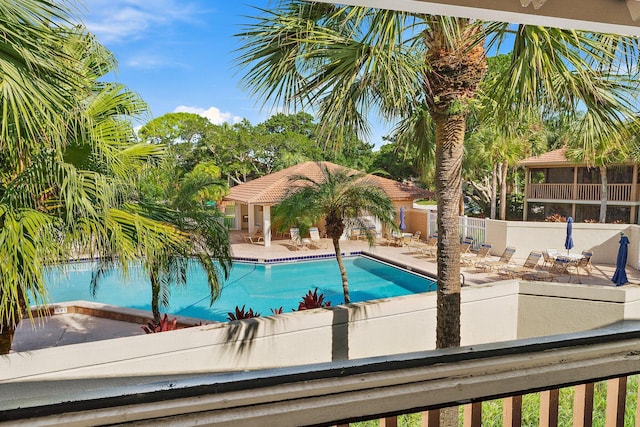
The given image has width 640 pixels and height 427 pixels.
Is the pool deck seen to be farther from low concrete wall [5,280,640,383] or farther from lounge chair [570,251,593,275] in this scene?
low concrete wall [5,280,640,383]

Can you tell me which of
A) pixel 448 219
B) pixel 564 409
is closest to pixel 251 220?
pixel 448 219

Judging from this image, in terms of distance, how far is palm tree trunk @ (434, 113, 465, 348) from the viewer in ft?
19.9

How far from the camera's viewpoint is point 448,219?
6.18 meters

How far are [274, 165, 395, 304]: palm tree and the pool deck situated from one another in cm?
399

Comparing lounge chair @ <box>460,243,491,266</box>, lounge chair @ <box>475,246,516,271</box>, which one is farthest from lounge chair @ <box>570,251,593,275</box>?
lounge chair @ <box>460,243,491,266</box>

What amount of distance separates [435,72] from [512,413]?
18.0ft

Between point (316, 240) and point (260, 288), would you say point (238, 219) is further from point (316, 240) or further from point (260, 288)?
point (260, 288)

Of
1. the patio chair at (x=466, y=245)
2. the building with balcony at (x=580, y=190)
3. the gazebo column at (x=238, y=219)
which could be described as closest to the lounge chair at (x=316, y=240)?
the patio chair at (x=466, y=245)

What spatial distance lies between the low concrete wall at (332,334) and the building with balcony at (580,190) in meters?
17.0

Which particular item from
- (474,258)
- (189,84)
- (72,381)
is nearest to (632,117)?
(72,381)

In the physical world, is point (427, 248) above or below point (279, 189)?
below

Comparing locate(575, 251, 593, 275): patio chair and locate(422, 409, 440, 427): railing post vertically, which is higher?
locate(422, 409, 440, 427): railing post

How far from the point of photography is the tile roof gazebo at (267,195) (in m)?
20.4

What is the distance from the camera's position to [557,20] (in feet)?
5.97
